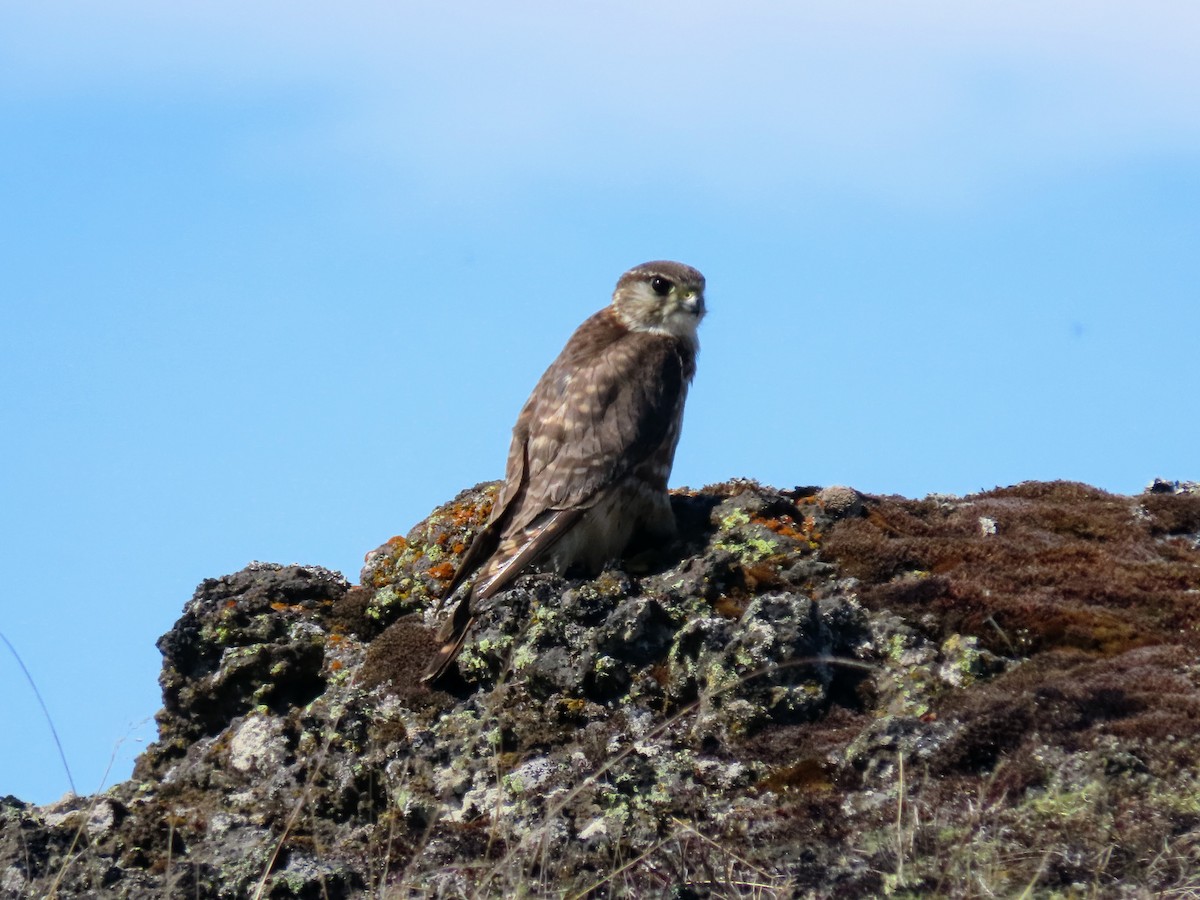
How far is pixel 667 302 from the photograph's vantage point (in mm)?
9258

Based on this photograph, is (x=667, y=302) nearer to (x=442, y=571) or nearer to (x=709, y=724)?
(x=442, y=571)

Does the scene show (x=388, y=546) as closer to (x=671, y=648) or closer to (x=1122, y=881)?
(x=671, y=648)

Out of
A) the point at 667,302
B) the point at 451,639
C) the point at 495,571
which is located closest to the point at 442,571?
the point at 495,571

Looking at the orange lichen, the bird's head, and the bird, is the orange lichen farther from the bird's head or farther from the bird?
the bird's head

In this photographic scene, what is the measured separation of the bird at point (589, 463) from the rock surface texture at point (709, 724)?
0.28 meters

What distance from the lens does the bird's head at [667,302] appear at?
923 cm

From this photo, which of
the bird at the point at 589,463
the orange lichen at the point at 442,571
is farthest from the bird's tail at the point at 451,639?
the orange lichen at the point at 442,571

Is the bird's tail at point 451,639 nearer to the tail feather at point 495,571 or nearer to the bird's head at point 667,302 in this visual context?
the tail feather at point 495,571

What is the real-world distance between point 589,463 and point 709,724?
8.45 ft

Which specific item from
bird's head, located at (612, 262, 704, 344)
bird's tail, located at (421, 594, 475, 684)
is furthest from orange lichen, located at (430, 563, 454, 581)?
bird's head, located at (612, 262, 704, 344)

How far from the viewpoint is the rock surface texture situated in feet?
15.9

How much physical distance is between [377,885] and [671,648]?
5.75 feet

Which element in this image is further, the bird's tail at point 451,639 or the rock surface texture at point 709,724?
the bird's tail at point 451,639

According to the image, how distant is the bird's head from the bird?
5.6 inches
